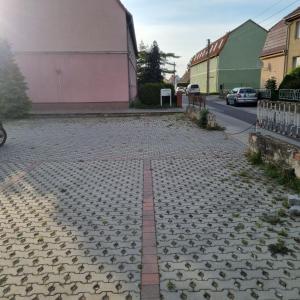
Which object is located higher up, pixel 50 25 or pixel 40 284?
pixel 50 25

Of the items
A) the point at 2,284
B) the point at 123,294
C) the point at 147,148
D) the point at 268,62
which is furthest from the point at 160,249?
the point at 268,62

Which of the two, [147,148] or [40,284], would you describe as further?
[147,148]

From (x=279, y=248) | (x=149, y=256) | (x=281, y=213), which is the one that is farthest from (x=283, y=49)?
(x=149, y=256)

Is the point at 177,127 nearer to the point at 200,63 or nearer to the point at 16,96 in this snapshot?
the point at 16,96

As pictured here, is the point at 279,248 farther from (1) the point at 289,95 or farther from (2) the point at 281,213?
(1) the point at 289,95

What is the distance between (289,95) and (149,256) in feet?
69.0

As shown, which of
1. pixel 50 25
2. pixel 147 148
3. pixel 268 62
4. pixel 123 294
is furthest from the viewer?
pixel 268 62

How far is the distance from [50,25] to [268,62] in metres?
20.7

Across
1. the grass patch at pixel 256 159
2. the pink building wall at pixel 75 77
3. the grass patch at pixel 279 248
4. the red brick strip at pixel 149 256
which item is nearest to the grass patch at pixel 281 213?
the grass patch at pixel 279 248

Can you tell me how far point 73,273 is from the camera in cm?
311

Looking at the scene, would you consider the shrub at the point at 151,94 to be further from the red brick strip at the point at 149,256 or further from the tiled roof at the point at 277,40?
the red brick strip at the point at 149,256

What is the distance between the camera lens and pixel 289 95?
21.5 meters

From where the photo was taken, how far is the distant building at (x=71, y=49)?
2086 centimetres

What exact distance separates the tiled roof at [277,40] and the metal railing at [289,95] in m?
6.72
